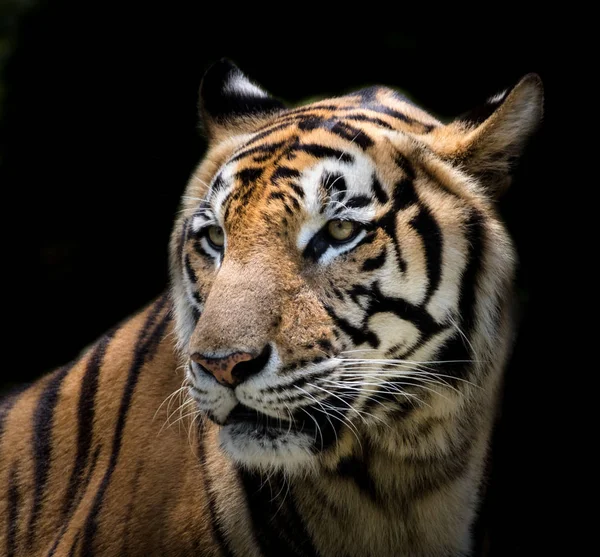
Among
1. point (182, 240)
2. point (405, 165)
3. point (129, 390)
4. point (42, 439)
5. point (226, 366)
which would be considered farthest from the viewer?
point (42, 439)

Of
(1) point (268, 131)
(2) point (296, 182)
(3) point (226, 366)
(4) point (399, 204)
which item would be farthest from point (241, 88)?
(3) point (226, 366)

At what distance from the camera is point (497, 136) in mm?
1729

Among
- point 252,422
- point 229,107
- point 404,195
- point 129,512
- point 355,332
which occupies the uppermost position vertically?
point 229,107

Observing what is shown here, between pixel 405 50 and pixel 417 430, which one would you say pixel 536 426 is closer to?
pixel 417 430

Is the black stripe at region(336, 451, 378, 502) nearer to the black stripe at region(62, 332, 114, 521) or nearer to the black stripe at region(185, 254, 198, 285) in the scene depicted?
the black stripe at region(185, 254, 198, 285)

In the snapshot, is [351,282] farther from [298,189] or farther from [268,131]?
[268,131]

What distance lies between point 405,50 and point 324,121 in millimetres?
2415

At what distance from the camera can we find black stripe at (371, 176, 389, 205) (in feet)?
5.52

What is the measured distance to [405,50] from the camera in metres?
4.10

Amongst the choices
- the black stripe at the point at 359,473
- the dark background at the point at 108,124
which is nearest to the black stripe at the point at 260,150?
the black stripe at the point at 359,473

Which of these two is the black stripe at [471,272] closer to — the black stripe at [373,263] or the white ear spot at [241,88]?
the black stripe at [373,263]

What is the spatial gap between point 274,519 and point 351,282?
22.2 inches

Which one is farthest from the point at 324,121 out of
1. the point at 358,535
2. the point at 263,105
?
the point at 358,535

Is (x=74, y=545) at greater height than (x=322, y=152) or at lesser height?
lesser
